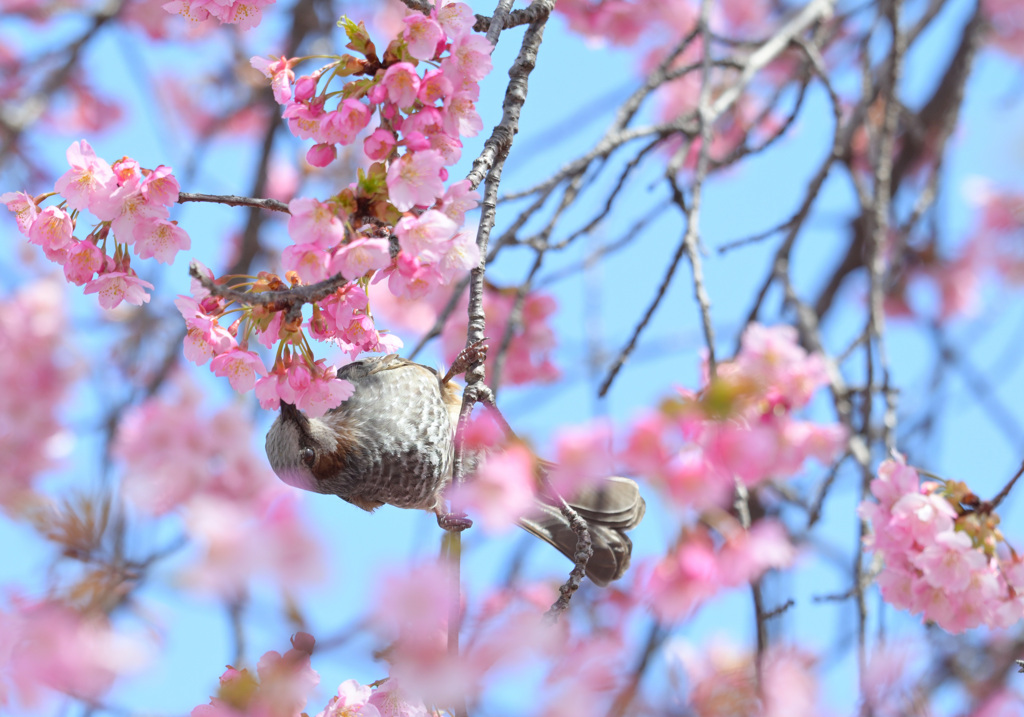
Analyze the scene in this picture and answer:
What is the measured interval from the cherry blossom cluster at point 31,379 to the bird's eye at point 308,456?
2.61m

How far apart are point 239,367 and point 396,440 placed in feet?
3.36

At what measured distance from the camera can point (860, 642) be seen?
A: 201cm

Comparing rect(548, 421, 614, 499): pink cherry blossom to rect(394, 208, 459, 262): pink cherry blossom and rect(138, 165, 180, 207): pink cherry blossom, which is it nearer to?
rect(394, 208, 459, 262): pink cherry blossom

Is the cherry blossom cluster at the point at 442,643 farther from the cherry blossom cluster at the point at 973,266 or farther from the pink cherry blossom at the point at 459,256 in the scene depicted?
the cherry blossom cluster at the point at 973,266

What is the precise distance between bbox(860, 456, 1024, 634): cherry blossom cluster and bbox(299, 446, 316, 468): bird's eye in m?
1.34

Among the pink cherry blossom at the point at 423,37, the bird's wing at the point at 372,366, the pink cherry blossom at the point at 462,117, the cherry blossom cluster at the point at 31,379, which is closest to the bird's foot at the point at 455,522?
the pink cherry blossom at the point at 462,117

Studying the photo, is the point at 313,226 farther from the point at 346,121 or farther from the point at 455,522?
the point at 455,522

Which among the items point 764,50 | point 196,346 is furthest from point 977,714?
point 196,346

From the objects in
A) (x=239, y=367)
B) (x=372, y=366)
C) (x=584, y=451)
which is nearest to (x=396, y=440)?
(x=372, y=366)

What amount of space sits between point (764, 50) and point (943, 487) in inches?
62.0

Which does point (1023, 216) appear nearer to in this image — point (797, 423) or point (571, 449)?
point (797, 423)

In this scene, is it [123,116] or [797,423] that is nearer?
[797,423]

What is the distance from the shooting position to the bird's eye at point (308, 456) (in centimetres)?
214

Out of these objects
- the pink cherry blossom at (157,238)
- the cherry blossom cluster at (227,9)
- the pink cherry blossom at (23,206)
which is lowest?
the pink cherry blossom at (157,238)
